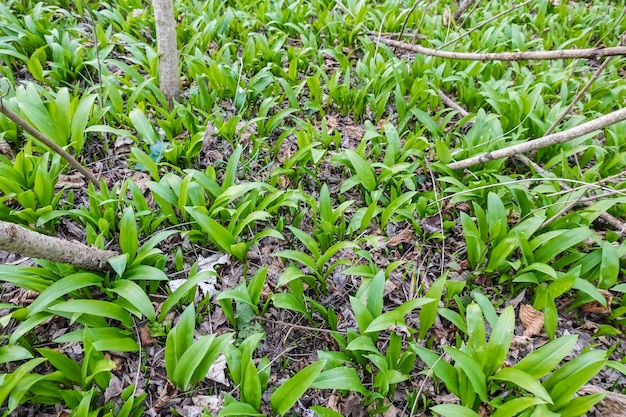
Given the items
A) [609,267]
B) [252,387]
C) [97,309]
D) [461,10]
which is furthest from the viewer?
[461,10]

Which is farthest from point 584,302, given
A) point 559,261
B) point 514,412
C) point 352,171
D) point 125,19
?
point 125,19

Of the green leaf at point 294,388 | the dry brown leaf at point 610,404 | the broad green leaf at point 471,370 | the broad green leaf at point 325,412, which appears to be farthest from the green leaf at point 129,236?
the dry brown leaf at point 610,404

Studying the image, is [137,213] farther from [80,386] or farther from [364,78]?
[364,78]

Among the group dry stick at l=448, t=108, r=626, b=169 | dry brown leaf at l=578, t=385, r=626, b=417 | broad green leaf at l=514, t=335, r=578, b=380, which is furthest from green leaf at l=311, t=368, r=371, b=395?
dry stick at l=448, t=108, r=626, b=169

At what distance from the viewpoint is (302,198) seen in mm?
2291

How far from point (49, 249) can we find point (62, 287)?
0.61 ft

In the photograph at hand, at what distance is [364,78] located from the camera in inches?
135

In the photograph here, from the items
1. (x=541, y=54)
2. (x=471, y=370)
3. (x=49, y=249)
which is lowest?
(x=471, y=370)

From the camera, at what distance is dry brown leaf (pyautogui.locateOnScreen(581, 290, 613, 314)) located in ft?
6.70

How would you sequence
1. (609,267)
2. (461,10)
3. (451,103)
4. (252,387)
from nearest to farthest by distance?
(252,387)
(609,267)
(451,103)
(461,10)

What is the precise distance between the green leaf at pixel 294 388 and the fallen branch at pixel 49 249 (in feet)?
3.45

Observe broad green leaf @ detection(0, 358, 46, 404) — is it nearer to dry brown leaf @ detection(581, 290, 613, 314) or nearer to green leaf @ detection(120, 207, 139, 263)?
green leaf @ detection(120, 207, 139, 263)

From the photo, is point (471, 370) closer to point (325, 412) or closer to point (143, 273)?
point (325, 412)

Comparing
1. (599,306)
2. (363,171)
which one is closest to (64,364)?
(363,171)
